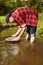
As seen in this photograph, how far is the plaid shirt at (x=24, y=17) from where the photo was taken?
789 cm

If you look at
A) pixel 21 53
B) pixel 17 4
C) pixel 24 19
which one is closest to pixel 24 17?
pixel 24 19

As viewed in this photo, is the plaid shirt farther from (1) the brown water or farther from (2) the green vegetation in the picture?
(2) the green vegetation

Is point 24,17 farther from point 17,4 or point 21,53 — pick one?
point 17,4

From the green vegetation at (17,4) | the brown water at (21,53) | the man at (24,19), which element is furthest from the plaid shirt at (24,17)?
the green vegetation at (17,4)

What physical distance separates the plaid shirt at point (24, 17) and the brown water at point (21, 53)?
67cm

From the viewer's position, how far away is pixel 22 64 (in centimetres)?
611

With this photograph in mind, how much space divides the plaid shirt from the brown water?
67 cm

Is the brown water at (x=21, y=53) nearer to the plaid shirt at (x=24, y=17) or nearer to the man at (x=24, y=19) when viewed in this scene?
the man at (x=24, y=19)

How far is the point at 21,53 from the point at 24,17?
1.32 m

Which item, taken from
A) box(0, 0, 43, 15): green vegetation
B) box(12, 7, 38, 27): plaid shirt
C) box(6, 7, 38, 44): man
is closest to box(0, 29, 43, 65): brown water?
box(6, 7, 38, 44): man

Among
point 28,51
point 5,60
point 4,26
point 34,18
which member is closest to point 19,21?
point 34,18

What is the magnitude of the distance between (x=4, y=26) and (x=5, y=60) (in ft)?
16.8

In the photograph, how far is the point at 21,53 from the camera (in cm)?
718

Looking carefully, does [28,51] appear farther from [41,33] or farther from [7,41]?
[41,33]
